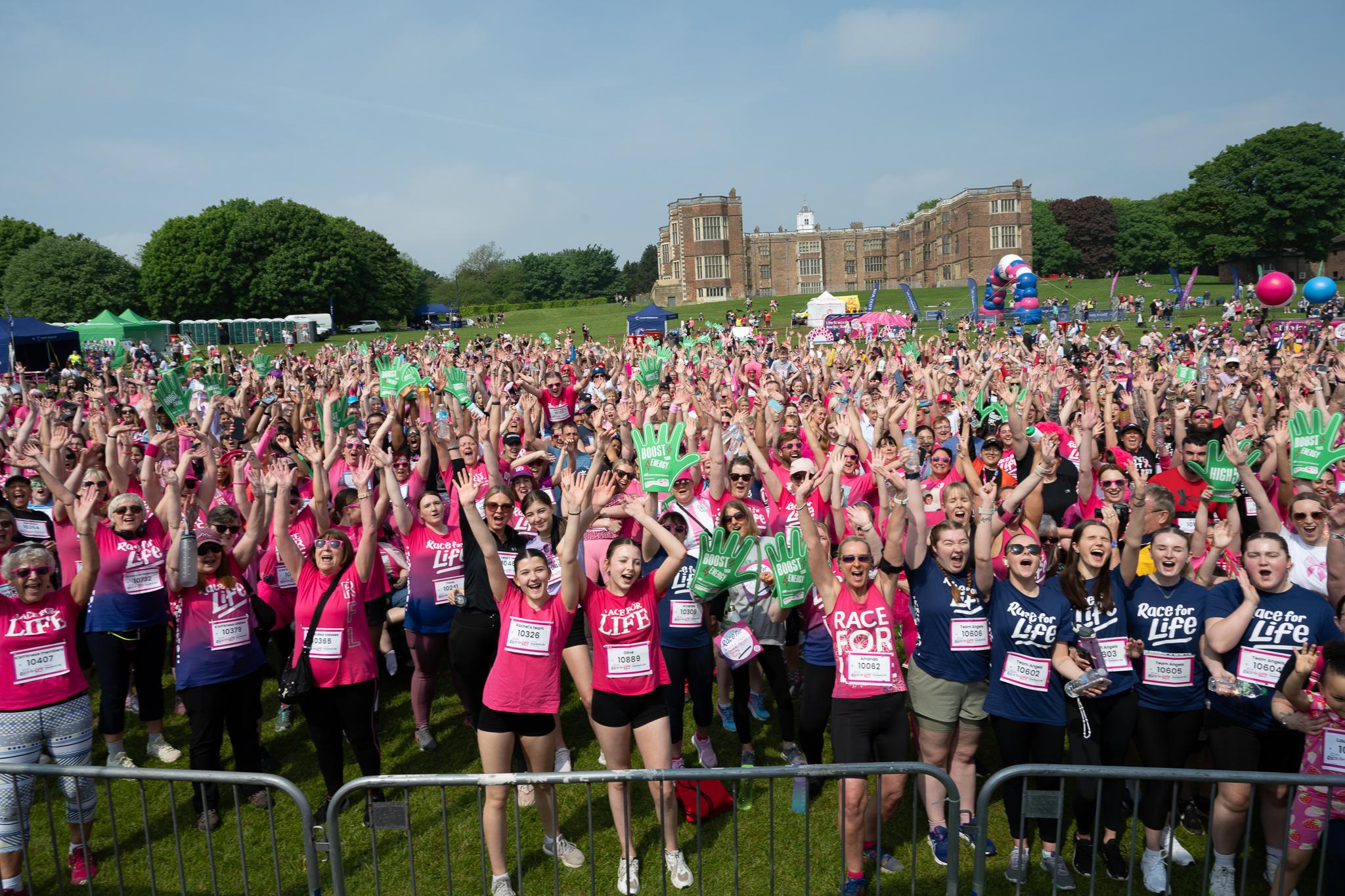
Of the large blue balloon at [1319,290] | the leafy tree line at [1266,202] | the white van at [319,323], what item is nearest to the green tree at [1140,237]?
the leafy tree line at [1266,202]

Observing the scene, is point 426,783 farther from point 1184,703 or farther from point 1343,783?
point 1184,703

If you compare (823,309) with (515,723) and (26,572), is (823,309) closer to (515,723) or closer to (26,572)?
(515,723)

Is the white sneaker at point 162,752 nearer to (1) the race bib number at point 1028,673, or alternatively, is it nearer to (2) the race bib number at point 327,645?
(2) the race bib number at point 327,645

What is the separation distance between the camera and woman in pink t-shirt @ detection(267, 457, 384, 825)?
4766 mm

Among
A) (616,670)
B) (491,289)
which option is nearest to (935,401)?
(616,670)

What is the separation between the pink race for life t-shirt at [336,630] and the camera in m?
4.75

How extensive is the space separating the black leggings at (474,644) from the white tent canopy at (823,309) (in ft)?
137

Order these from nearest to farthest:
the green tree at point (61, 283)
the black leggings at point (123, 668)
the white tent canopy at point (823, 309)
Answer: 1. the black leggings at point (123, 668)
2. the white tent canopy at point (823, 309)
3. the green tree at point (61, 283)

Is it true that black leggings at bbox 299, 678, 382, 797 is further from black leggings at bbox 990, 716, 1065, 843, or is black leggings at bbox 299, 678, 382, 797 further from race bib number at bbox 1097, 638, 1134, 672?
race bib number at bbox 1097, 638, 1134, 672

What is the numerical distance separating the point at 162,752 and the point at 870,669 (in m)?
4.84

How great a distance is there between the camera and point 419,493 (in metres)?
6.82

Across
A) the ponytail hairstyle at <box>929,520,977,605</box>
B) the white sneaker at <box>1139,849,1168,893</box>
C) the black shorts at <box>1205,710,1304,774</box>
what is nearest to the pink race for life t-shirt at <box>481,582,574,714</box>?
the ponytail hairstyle at <box>929,520,977,605</box>

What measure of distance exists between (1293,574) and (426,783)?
16.4 ft

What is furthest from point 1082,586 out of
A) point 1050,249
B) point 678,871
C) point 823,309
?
point 1050,249
